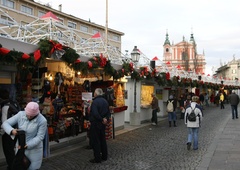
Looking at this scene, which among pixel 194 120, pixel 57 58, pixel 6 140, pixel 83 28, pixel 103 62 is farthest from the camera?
pixel 83 28

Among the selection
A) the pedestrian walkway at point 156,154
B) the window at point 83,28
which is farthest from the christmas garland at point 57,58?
the window at point 83,28

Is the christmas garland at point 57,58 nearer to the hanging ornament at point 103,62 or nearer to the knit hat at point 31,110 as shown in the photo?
the hanging ornament at point 103,62

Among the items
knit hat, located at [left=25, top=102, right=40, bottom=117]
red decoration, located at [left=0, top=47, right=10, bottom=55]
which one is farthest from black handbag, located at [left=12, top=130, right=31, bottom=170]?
red decoration, located at [left=0, top=47, right=10, bottom=55]

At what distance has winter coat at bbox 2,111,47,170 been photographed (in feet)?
13.9

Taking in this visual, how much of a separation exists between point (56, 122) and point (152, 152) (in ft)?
10.2

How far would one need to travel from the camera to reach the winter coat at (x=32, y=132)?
4238 millimetres

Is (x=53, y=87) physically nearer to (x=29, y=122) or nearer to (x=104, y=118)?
(x=104, y=118)

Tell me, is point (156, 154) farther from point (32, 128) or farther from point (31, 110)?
point (31, 110)

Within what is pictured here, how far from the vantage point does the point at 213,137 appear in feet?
38.4

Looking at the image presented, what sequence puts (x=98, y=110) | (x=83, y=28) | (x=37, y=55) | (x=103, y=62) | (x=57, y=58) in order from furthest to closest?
1. (x=83, y=28)
2. (x=103, y=62)
3. (x=57, y=58)
4. (x=98, y=110)
5. (x=37, y=55)

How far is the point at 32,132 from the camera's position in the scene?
14.1 ft

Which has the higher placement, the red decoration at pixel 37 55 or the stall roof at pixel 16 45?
the stall roof at pixel 16 45

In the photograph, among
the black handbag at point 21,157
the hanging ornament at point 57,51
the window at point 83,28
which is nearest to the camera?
the black handbag at point 21,157

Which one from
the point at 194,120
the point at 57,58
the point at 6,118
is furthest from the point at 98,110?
the point at 194,120
